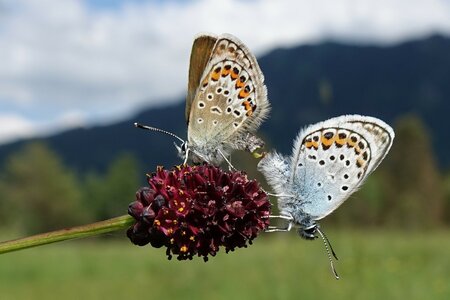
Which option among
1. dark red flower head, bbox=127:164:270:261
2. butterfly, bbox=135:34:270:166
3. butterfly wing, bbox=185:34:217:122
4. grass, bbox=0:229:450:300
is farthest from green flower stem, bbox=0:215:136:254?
grass, bbox=0:229:450:300

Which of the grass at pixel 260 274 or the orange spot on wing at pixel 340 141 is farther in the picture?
the grass at pixel 260 274

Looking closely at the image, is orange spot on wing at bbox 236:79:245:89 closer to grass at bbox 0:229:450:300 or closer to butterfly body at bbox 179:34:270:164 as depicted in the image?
butterfly body at bbox 179:34:270:164

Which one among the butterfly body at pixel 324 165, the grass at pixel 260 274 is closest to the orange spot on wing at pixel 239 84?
the butterfly body at pixel 324 165

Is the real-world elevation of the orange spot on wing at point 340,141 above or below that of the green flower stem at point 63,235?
below

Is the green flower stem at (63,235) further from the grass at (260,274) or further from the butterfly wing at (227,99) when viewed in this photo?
the grass at (260,274)


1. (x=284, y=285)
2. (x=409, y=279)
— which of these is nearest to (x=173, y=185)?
(x=284, y=285)

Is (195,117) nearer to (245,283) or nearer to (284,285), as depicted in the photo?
(284,285)

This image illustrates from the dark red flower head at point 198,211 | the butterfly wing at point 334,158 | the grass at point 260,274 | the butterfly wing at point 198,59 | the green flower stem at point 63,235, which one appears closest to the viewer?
the green flower stem at point 63,235

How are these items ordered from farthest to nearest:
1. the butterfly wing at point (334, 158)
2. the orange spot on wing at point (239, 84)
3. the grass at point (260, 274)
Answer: the grass at point (260, 274) → the orange spot on wing at point (239, 84) → the butterfly wing at point (334, 158)
